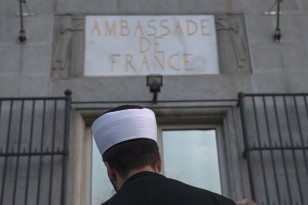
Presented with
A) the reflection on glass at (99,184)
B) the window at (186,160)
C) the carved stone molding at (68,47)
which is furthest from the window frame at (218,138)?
the carved stone molding at (68,47)

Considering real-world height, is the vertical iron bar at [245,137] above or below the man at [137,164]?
above

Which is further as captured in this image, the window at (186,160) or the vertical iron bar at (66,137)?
the window at (186,160)

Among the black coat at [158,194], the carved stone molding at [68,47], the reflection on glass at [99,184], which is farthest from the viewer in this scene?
the carved stone molding at [68,47]

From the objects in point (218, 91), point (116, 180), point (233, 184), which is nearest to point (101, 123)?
point (116, 180)

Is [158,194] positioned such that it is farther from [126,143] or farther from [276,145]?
[276,145]

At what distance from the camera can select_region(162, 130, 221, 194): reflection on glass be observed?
5324 mm

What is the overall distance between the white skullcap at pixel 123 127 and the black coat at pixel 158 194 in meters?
0.23

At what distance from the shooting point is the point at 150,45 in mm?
5969

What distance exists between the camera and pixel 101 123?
7.11ft

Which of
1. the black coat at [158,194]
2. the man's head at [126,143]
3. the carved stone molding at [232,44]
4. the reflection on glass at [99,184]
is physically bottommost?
the black coat at [158,194]

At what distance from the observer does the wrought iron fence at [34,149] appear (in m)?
4.92

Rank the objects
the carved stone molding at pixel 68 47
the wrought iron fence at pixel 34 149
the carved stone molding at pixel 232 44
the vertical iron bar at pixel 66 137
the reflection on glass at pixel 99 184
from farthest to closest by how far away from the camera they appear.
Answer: the carved stone molding at pixel 232 44, the carved stone molding at pixel 68 47, the reflection on glass at pixel 99 184, the wrought iron fence at pixel 34 149, the vertical iron bar at pixel 66 137

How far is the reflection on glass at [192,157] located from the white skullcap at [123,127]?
3.25 m

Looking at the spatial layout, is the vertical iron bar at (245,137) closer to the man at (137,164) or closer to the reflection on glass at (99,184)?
the reflection on glass at (99,184)
